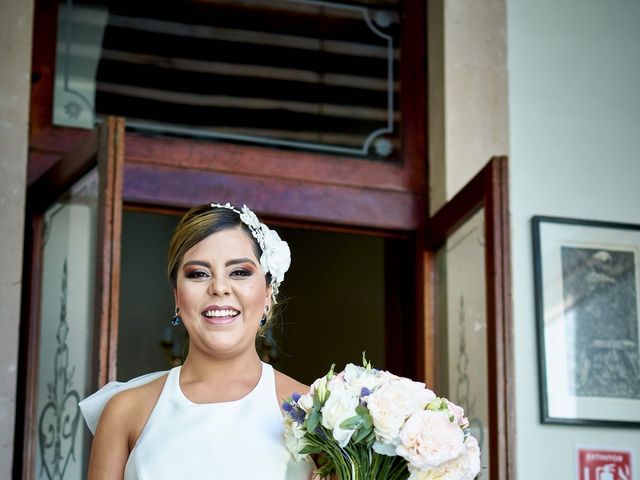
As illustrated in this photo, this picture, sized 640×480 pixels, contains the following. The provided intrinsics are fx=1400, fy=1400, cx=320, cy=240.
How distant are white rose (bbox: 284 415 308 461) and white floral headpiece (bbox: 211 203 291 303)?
43 cm

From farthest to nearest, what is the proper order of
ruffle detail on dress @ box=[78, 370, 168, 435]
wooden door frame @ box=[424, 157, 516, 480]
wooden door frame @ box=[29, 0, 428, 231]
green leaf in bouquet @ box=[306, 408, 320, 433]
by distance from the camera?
wooden door frame @ box=[29, 0, 428, 231] → wooden door frame @ box=[424, 157, 516, 480] → ruffle detail on dress @ box=[78, 370, 168, 435] → green leaf in bouquet @ box=[306, 408, 320, 433]

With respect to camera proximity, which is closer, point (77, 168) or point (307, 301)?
point (77, 168)

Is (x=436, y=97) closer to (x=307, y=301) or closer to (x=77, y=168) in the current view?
(x=77, y=168)

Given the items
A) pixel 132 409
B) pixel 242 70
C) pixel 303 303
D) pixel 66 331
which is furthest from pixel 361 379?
pixel 303 303

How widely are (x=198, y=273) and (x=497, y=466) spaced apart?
1643 millimetres

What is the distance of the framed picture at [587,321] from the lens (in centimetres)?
562

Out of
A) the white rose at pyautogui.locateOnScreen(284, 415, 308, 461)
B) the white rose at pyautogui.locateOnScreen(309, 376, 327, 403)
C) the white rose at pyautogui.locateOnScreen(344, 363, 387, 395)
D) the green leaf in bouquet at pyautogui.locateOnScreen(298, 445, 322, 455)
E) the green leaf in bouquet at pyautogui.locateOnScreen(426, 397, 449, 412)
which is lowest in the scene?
the green leaf in bouquet at pyautogui.locateOnScreen(298, 445, 322, 455)

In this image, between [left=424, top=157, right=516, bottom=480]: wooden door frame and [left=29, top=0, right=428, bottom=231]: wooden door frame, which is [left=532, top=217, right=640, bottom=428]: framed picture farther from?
[left=424, top=157, right=516, bottom=480]: wooden door frame

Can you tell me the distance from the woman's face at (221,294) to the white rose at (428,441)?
1.84ft

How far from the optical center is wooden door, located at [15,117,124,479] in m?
4.44

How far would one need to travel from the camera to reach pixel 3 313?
16.5ft

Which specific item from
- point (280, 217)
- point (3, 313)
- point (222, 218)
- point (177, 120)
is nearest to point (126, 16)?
point (177, 120)

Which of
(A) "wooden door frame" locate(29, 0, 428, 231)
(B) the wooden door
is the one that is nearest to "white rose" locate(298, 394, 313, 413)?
(B) the wooden door

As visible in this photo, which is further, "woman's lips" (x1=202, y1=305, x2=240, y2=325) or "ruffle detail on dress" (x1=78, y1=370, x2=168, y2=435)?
"ruffle detail on dress" (x1=78, y1=370, x2=168, y2=435)
